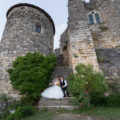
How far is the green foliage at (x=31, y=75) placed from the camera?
525 cm

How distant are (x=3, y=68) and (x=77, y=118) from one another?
5.83 meters

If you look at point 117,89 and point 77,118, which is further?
point 117,89

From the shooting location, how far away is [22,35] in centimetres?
781

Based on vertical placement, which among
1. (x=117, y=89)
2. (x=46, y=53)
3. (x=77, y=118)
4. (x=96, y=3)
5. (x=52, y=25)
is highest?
(x=96, y=3)

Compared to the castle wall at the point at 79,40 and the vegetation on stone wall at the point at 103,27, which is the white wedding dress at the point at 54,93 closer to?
the castle wall at the point at 79,40

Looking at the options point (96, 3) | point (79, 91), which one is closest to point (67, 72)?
point (79, 91)

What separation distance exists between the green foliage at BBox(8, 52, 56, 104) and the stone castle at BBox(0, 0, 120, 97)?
103cm

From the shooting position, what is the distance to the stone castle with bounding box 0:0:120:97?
21.6 ft

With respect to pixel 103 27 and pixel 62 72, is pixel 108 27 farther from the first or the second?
pixel 62 72

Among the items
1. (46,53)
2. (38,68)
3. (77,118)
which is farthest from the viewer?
(46,53)

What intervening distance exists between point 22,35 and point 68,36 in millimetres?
4008

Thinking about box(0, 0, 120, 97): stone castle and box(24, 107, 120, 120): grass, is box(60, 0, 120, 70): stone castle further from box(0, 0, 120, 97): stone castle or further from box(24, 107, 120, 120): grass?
box(24, 107, 120, 120): grass

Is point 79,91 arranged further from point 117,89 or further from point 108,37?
point 108,37

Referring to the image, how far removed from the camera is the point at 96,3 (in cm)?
1402
